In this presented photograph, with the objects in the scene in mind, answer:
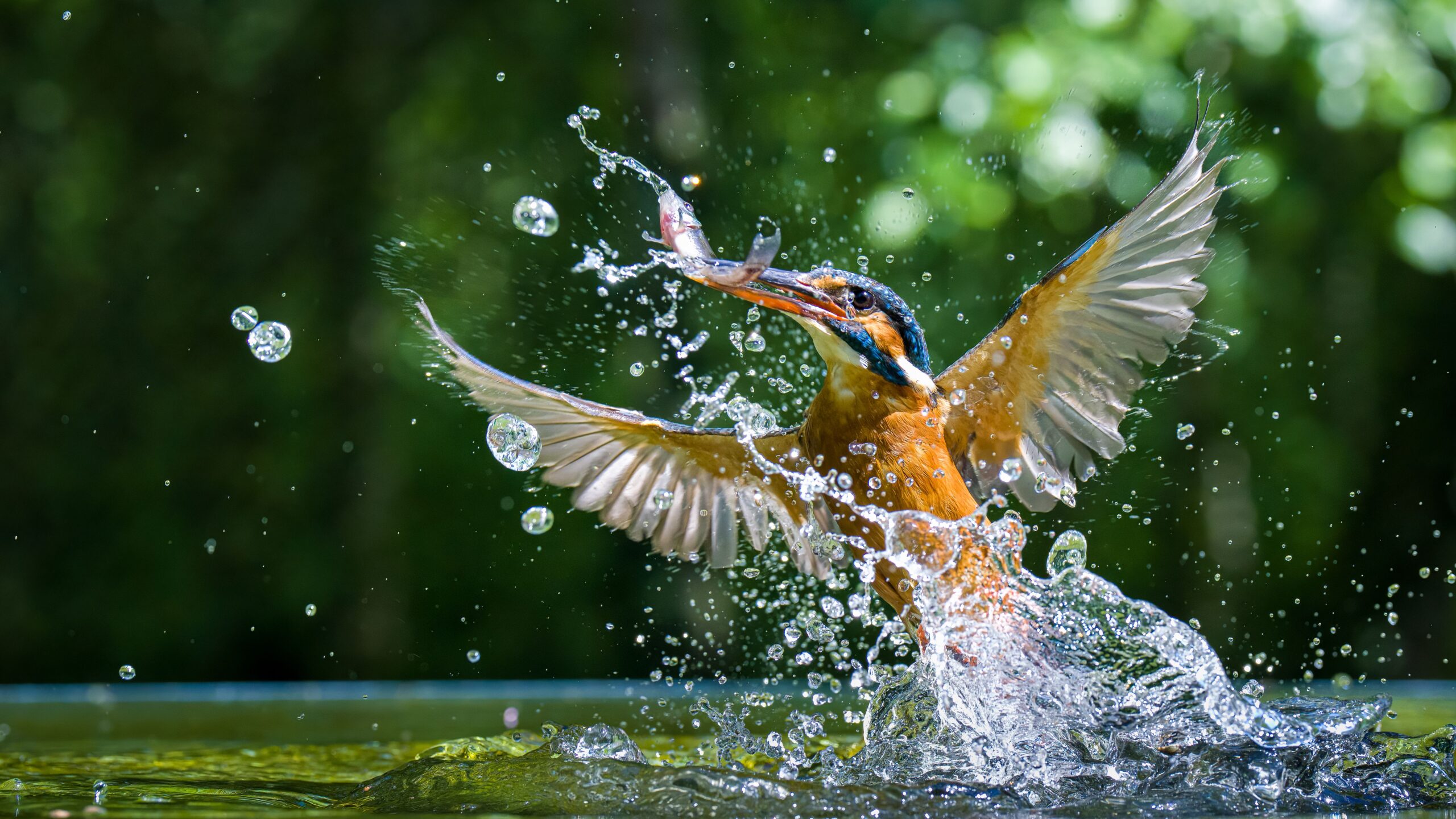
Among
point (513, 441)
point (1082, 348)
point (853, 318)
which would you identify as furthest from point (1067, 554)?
point (513, 441)

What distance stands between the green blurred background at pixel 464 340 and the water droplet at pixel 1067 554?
4.03 metres

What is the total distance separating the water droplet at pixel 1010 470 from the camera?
3.61m

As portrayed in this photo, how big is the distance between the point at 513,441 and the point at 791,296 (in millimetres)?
823

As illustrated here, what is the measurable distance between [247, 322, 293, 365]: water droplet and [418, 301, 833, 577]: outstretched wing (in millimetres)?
454

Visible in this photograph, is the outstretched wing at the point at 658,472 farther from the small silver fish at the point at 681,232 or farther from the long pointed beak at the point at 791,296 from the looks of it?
the small silver fish at the point at 681,232

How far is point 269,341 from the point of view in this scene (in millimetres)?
3557

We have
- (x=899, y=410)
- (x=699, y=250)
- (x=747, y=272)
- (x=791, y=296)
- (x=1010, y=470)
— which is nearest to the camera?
(x=747, y=272)

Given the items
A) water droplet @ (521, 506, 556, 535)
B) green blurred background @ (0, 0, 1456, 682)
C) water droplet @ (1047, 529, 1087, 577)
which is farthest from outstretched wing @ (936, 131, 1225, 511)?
green blurred background @ (0, 0, 1456, 682)

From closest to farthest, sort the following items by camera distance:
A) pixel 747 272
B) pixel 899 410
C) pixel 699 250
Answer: pixel 747 272, pixel 699 250, pixel 899 410

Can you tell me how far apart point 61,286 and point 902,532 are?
7.63 meters

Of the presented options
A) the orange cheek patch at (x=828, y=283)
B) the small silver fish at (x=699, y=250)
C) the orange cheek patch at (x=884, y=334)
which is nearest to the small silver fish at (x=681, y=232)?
the small silver fish at (x=699, y=250)

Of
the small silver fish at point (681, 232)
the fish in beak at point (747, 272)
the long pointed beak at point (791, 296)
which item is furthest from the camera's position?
the long pointed beak at point (791, 296)

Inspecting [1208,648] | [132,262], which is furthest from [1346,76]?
Result: [132,262]

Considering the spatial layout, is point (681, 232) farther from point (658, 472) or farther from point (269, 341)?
point (269, 341)
